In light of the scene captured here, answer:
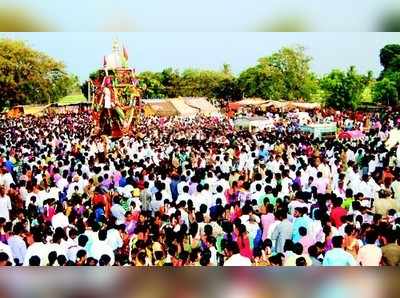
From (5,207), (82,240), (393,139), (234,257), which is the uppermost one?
(393,139)

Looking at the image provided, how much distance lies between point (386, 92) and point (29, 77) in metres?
3.95

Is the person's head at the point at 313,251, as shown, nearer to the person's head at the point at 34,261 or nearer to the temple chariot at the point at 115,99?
the person's head at the point at 34,261

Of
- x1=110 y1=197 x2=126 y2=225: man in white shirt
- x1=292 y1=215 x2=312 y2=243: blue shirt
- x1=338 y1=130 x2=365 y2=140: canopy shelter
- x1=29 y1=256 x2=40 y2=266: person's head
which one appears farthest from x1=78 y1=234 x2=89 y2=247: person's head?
x1=338 y1=130 x2=365 y2=140: canopy shelter

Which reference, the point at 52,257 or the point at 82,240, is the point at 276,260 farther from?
the point at 52,257

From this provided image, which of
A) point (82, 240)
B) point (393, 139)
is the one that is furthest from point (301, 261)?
point (393, 139)

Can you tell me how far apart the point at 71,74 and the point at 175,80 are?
1133 millimetres

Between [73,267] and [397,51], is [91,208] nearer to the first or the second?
[73,267]

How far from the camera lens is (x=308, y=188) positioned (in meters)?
7.74

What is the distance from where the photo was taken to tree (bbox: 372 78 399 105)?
793 cm

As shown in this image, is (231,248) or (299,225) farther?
(231,248)

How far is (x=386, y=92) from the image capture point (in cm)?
801

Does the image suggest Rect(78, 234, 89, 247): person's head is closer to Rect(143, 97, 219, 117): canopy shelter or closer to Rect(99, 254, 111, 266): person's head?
Rect(99, 254, 111, 266): person's head

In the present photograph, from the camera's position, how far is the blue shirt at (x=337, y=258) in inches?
222

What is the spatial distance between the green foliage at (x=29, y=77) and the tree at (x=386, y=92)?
3.27 metres
